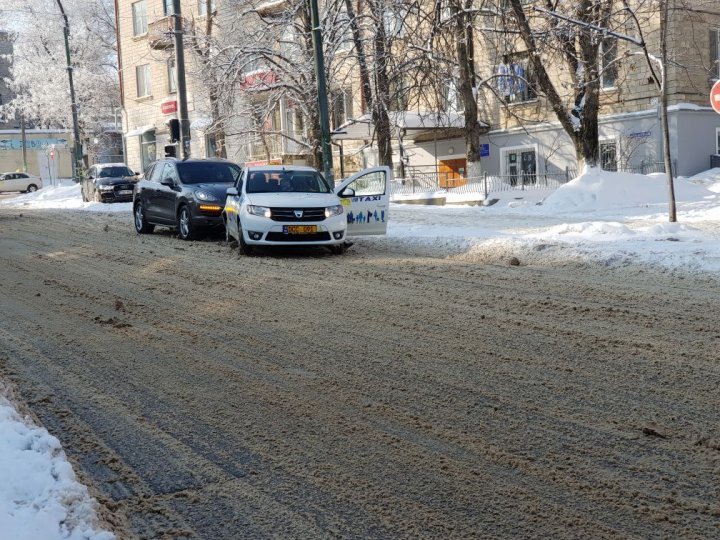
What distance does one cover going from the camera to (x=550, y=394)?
5.49 meters

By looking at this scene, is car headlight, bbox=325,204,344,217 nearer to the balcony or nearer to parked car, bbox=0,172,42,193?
the balcony

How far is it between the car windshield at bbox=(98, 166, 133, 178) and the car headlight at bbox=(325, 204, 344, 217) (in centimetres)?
2204

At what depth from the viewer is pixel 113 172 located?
34.2 meters

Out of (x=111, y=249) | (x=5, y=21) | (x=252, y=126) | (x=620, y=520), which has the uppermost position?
(x=5, y=21)

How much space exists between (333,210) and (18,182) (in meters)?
48.7

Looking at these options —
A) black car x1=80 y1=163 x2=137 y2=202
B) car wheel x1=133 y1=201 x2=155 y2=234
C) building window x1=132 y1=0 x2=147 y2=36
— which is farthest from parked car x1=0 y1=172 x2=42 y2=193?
car wheel x1=133 y1=201 x2=155 y2=234

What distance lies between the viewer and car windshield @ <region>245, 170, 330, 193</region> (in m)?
14.6

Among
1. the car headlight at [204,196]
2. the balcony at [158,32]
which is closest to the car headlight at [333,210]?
the car headlight at [204,196]

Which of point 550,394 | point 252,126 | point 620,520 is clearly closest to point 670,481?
point 620,520

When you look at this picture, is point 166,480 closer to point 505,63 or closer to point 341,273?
point 341,273

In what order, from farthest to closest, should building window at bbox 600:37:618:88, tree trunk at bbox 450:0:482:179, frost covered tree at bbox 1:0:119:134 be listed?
frost covered tree at bbox 1:0:119:134 < building window at bbox 600:37:618:88 < tree trunk at bbox 450:0:482:179

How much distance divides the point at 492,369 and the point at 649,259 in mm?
6080

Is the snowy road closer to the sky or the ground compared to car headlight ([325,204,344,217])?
closer to the ground

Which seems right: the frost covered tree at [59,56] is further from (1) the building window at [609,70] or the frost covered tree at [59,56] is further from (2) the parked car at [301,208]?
(2) the parked car at [301,208]
